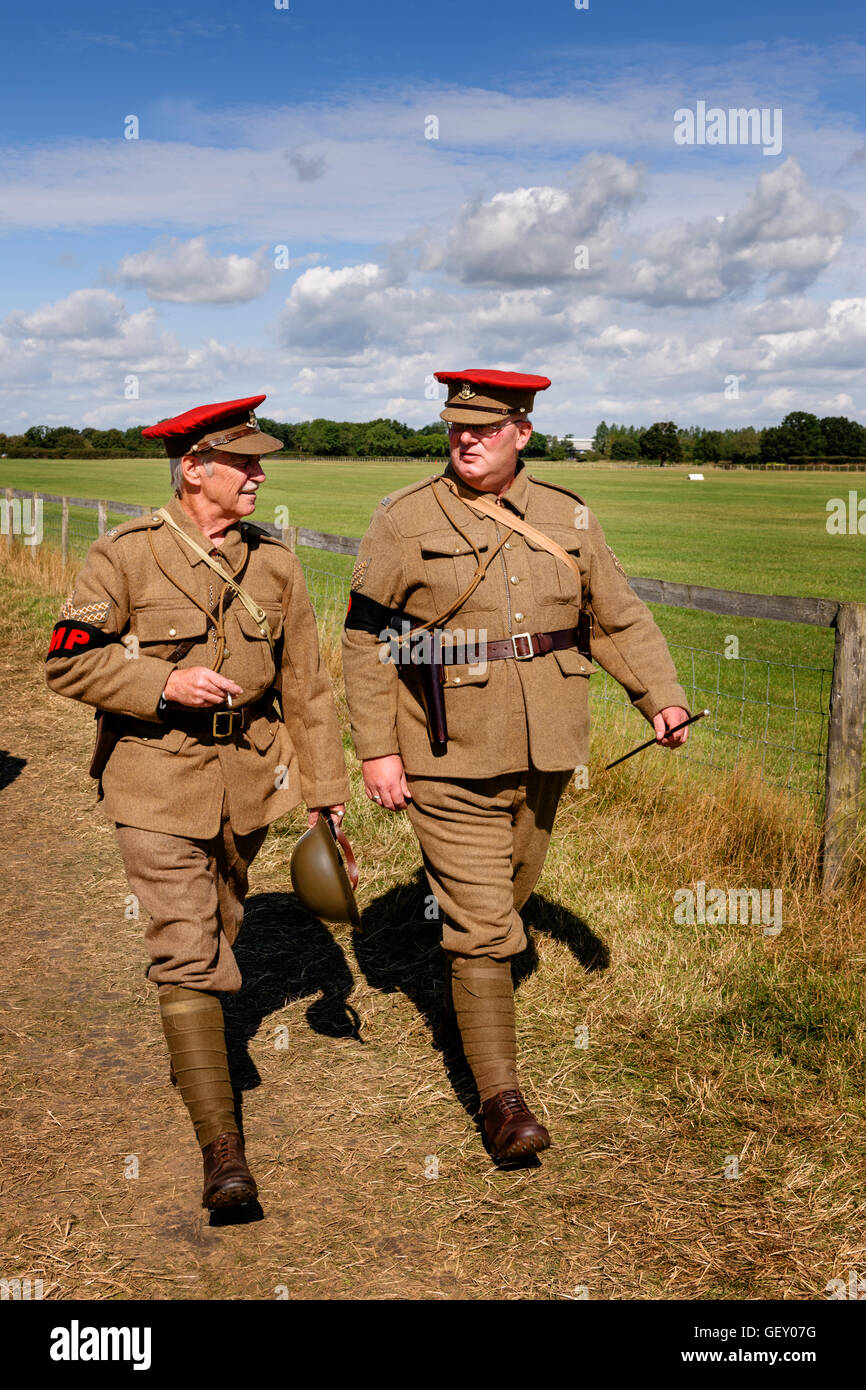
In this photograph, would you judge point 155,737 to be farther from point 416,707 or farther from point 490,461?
point 490,461

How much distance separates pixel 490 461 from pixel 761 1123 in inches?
89.0

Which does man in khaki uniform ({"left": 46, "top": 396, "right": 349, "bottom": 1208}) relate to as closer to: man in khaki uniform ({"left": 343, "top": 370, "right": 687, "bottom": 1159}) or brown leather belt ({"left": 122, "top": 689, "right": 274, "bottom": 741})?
brown leather belt ({"left": 122, "top": 689, "right": 274, "bottom": 741})

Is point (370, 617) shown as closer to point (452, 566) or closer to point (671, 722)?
point (452, 566)

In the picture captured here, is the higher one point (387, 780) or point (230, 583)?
point (230, 583)

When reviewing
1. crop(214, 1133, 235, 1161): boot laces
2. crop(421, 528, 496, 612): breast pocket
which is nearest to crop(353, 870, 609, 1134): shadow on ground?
crop(214, 1133, 235, 1161): boot laces

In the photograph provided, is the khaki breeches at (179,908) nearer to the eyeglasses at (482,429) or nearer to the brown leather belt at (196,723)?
the brown leather belt at (196,723)

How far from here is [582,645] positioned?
A: 4.00m

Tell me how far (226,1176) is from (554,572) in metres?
2.02

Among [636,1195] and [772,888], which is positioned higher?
[772,888]

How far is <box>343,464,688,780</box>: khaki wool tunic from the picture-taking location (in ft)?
12.2

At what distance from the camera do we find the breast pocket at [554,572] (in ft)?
12.4

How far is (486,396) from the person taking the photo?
12.1 feet

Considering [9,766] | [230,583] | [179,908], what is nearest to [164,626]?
[230,583]
